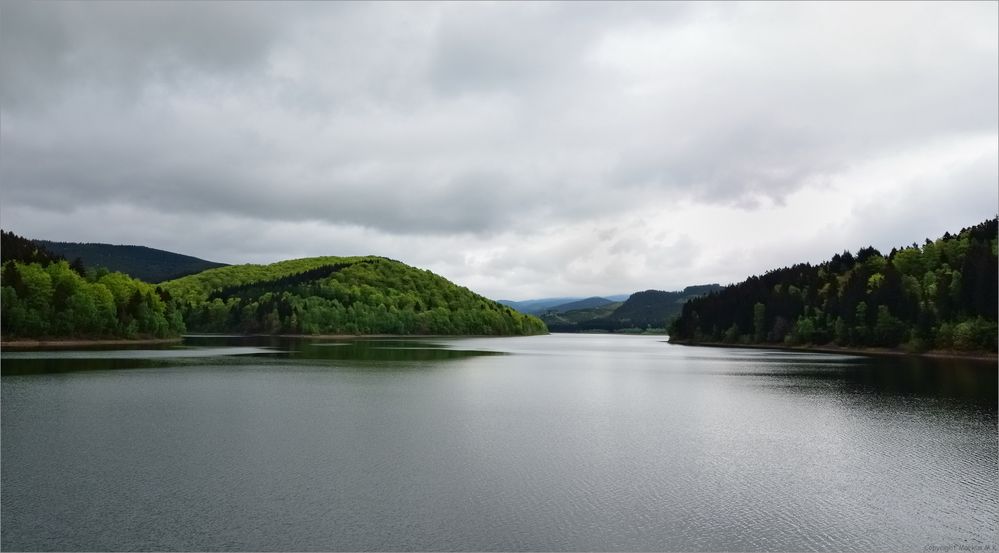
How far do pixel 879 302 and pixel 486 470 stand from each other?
12481 centimetres

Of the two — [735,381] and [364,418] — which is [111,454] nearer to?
[364,418]

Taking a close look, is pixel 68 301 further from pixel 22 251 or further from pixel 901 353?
pixel 901 353

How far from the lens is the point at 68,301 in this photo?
11412cm

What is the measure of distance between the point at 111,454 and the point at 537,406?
2619cm

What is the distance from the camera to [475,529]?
59.9ft

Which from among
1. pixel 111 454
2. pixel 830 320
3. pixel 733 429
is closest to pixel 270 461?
pixel 111 454

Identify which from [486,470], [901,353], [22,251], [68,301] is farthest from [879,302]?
[22,251]

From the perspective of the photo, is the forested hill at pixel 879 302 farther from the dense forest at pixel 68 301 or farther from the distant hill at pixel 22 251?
the distant hill at pixel 22 251

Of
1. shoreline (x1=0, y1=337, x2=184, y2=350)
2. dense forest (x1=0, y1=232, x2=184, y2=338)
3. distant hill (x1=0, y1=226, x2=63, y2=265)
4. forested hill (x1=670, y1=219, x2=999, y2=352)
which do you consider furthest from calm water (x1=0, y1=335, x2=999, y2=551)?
distant hill (x1=0, y1=226, x2=63, y2=265)

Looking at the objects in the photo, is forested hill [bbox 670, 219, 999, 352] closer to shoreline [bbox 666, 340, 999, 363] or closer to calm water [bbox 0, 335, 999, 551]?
shoreline [bbox 666, 340, 999, 363]

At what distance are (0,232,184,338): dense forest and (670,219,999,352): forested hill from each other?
147797mm

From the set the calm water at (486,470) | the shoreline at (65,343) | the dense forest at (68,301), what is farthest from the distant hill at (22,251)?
the calm water at (486,470)

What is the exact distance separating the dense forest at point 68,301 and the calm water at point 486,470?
7077cm

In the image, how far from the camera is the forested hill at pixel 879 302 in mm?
100625
